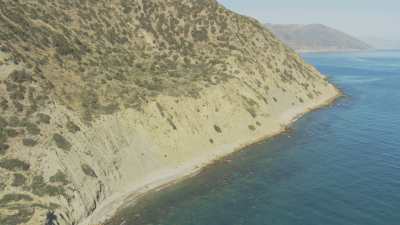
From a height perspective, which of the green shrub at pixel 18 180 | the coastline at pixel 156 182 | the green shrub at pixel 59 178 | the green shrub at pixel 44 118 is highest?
the green shrub at pixel 44 118

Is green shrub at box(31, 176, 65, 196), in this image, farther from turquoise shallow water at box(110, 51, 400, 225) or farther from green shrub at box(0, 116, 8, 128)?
green shrub at box(0, 116, 8, 128)

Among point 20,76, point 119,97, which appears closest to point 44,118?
point 20,76

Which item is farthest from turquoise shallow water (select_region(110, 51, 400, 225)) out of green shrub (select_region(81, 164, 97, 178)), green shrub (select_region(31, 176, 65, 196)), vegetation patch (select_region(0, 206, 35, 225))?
vegetation patch (select_region(0, 206, 35, 225))

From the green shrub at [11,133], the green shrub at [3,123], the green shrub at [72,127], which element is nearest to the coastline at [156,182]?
the green shrub at [72,127]

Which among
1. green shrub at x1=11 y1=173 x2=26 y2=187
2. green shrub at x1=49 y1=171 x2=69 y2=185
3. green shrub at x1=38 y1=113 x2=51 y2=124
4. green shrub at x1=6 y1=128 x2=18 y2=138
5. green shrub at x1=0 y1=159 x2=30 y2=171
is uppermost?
green shrub at x1=38 y1=113 x2=51 y2=124

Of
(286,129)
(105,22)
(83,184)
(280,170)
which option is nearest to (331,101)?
(286,129)

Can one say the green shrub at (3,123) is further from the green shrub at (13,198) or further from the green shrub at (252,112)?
the green shrub at (252,112)

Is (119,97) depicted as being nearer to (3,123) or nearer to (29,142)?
(29,142)
